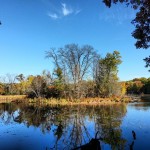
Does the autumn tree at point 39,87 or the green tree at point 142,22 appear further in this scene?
the autumn tree at point 39,87

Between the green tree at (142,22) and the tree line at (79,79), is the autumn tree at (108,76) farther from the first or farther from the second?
the green tree at (142,22)

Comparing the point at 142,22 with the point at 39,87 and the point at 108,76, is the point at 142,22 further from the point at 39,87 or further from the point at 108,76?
the point at 108,76

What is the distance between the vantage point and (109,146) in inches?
457

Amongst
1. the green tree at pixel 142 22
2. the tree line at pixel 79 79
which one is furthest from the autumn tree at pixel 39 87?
the green tree at pixel 142 22

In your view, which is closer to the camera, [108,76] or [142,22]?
[142,22]

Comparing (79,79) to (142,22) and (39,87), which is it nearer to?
(39,87)

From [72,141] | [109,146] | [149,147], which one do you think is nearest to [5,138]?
[72,141]

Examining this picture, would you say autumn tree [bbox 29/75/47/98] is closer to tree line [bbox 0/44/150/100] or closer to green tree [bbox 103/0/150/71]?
tree line [bbox 0/44/150/100]

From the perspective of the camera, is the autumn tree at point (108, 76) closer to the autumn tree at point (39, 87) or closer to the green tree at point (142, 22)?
the autumn tree at point (39, 87)

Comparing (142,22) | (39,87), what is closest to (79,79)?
(39,87)

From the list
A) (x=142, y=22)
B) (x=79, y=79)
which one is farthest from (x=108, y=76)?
(x=142, y=22)

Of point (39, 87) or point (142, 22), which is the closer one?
point (142, 22)

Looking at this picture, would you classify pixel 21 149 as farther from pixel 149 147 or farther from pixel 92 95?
pixel 92 95

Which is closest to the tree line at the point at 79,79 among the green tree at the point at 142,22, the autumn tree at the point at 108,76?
the autumn tree at the point at 108,76
